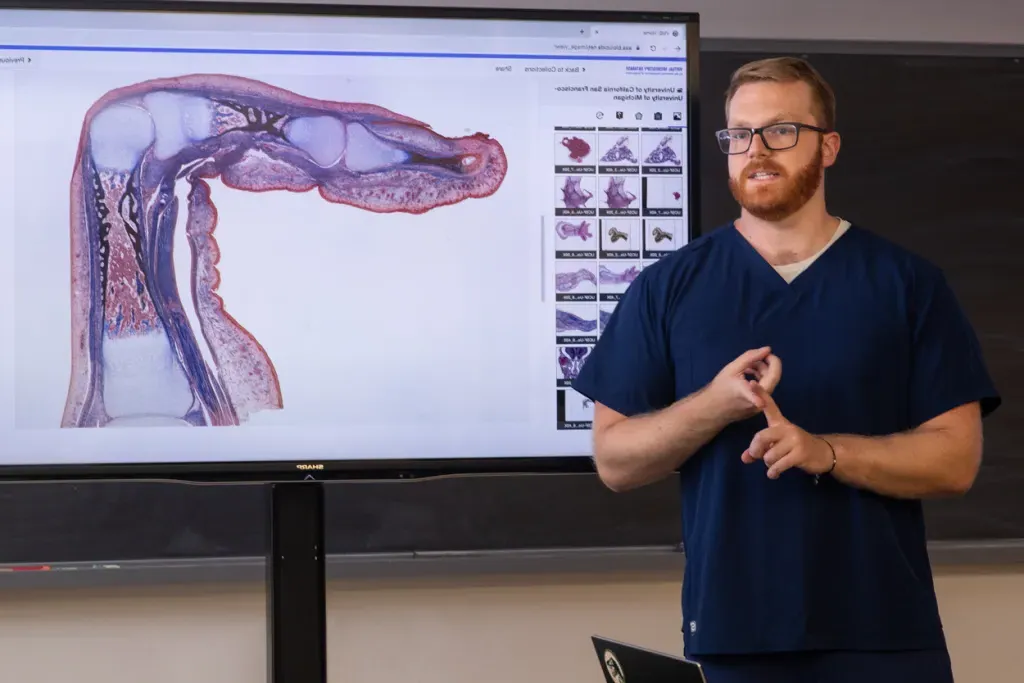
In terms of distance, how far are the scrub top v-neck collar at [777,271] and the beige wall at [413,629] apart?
1.16 metres

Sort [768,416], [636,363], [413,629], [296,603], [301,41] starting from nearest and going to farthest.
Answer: [768,416]
[636,363]
[296,603]
[301,41]
[413,629]

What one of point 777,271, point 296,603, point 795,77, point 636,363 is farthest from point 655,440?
point 296,603

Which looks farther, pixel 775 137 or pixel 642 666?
pixel 775 137

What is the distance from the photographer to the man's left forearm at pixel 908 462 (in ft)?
5.14

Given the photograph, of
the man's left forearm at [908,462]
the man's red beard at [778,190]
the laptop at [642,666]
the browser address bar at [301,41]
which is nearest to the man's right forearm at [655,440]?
the man's left forearm at [908,462]

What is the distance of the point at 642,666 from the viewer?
1191mm

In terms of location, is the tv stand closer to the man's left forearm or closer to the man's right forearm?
the man's right forearm

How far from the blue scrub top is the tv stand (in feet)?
2.36

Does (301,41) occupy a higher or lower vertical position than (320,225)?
higher

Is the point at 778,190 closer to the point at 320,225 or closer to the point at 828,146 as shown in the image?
the point at 828,146

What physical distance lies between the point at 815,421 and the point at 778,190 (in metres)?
0.37

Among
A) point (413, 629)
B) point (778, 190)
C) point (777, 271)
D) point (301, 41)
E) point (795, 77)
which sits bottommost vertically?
point (413, 629)

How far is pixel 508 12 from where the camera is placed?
2.21m

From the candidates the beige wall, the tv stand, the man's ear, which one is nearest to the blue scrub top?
the man's ear
